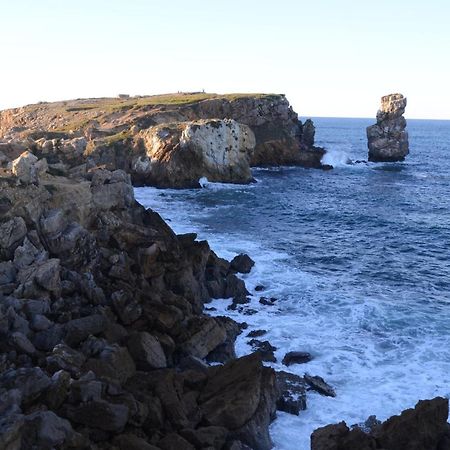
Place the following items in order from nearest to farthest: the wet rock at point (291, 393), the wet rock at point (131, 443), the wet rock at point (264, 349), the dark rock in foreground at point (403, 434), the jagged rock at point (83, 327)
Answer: the wet rock at point (131, 443)
the dark rock in foreground at point (403, 434)
the jagged rock at point (83, 327)
the wet rock at point (291, 393)
the wet rock at point (264, 349)

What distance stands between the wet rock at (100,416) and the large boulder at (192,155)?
6824cm

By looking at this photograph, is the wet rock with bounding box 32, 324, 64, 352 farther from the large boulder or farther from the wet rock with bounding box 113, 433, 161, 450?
the large boulder

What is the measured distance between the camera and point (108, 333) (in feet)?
82.7

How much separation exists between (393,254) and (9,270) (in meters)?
35.3

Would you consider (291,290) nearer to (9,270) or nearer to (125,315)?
(125,315)

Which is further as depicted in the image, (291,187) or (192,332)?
(291,187)

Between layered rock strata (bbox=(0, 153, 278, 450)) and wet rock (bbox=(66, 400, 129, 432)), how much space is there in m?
0.04

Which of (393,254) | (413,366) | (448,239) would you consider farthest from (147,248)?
(448,239)

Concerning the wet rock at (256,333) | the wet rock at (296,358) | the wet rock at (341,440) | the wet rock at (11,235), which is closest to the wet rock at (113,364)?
the wet rock at (341,440)

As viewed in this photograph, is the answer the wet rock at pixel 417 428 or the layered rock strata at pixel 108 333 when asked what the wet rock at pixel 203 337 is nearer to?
the layered rock strata at pixel 108 333

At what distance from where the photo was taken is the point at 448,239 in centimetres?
5612

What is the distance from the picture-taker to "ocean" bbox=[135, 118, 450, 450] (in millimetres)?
27138

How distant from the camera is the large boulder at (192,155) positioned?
85812 millimetres

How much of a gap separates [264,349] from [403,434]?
1145 centimetres
